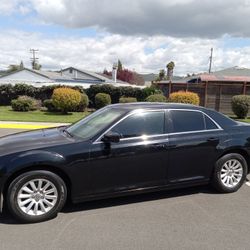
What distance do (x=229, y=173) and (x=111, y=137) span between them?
2.20 m

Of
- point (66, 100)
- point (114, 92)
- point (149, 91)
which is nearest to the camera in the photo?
point (66, 100)

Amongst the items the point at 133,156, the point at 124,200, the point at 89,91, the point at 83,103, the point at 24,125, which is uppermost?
the point at 133,156

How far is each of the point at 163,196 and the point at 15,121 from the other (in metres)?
13.4

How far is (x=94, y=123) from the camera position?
5.75 m

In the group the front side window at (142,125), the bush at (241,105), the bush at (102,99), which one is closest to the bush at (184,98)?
the bush at (241,105)

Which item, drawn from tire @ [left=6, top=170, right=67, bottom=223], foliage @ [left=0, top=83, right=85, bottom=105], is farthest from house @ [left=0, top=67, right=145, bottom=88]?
tire @ [left=6, top=170, right=67, bottom=223]

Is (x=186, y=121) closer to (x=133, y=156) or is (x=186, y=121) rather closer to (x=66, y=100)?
(x=133, y=156)

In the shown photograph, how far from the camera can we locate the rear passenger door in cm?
562

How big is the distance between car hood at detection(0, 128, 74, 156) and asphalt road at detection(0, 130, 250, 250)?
34.5 inches

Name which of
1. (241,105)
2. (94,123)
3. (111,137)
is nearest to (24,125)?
(241,105)

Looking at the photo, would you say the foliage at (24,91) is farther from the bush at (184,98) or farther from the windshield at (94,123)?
the windshield at (94,123)

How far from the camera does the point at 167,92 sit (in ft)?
82.7

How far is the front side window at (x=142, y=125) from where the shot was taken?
5395 millimetres

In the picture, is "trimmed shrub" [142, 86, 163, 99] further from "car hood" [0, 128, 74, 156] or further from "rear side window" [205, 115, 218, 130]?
"car hood" [0, 128, 74, 156]
